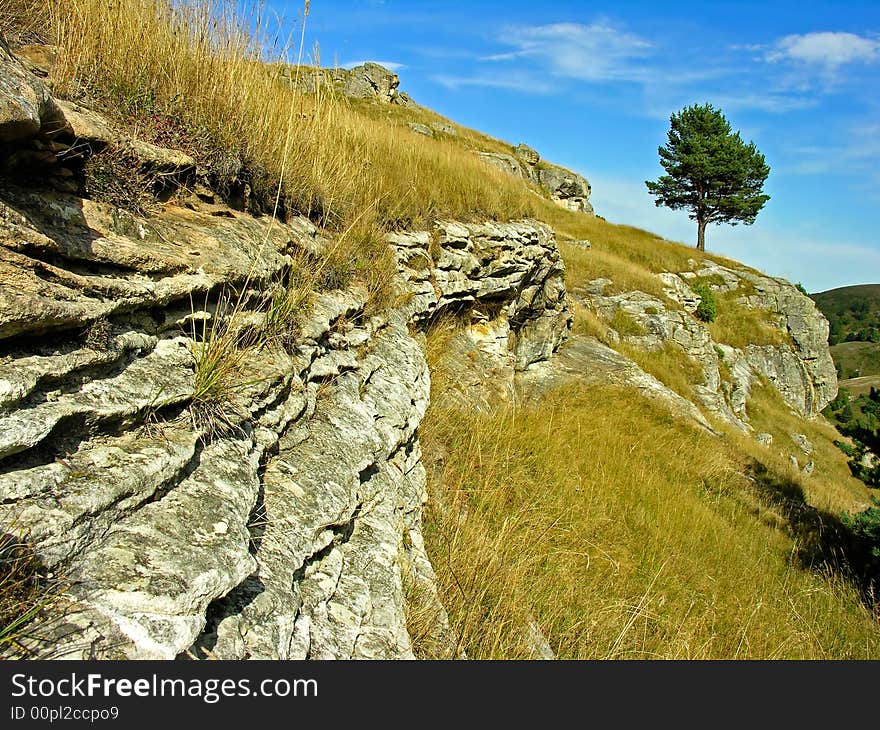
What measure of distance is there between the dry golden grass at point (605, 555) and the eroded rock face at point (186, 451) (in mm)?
479

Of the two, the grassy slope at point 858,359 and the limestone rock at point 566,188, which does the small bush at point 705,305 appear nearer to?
the limestone rock at point 566,188

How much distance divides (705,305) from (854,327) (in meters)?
149

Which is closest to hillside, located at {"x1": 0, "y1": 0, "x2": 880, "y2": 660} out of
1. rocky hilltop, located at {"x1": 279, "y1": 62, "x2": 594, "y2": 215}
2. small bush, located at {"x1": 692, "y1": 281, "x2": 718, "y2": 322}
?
small bush, located at {"x1": 692, "y1": 281, "x2": 718, "y2": 322}

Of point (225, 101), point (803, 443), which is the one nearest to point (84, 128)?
point (225, 101)

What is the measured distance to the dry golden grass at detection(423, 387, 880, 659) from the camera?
3.59 meters

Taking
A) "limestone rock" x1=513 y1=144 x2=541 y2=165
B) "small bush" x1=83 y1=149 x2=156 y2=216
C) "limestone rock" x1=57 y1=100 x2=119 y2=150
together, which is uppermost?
"limestone rock" x1=513 y1=144 x2=541 y2=165

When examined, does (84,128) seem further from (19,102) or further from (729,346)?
(729,346)

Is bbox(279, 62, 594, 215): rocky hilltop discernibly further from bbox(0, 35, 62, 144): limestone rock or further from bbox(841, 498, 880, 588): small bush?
bbox(0, 35, 62, 144): limestone rock

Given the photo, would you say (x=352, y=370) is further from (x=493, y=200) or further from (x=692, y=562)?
(x=493, y=200)

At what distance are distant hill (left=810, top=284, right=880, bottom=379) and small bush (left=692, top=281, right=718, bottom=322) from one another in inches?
2660

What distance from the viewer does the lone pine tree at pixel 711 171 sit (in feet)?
125

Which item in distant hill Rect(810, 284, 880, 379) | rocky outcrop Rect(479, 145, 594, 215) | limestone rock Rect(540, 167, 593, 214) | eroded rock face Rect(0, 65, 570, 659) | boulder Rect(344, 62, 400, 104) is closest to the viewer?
eroded rock face Rect(0, 65, 570, 659)

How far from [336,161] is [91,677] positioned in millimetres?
4759

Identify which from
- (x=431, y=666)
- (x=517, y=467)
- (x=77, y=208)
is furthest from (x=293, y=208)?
(x=431, y=666)
